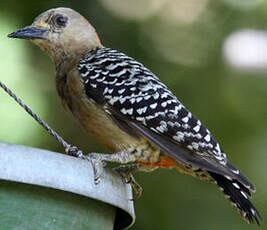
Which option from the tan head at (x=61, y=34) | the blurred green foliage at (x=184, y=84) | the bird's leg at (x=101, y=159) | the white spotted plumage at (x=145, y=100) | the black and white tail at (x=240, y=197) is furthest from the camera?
the blurred green foliage at (x=184, y=84)

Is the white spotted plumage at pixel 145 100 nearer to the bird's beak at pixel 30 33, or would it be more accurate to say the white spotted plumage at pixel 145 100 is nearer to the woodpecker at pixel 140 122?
the woodpecker at pixel 140 122

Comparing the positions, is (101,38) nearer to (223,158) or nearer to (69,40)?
(69,40)

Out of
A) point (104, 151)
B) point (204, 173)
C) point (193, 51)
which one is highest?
point (193, 51)

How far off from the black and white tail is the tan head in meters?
1.55

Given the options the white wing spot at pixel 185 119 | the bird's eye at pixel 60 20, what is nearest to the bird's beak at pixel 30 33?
the bird's eye at pixel 60 20

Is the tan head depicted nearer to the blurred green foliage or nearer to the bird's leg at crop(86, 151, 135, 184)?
the blurred green foliage

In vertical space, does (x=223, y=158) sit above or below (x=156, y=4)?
below

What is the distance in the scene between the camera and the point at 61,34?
4.98m

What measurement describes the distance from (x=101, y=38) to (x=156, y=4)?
1.93 feet

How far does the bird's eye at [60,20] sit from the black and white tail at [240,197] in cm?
180

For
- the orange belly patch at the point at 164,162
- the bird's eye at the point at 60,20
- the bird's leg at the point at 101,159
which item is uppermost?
the bird's eye at the point at 60,20

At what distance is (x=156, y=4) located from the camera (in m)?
5.87

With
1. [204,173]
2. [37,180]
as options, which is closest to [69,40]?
[204,173]

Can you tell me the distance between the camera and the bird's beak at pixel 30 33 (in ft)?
15.1
